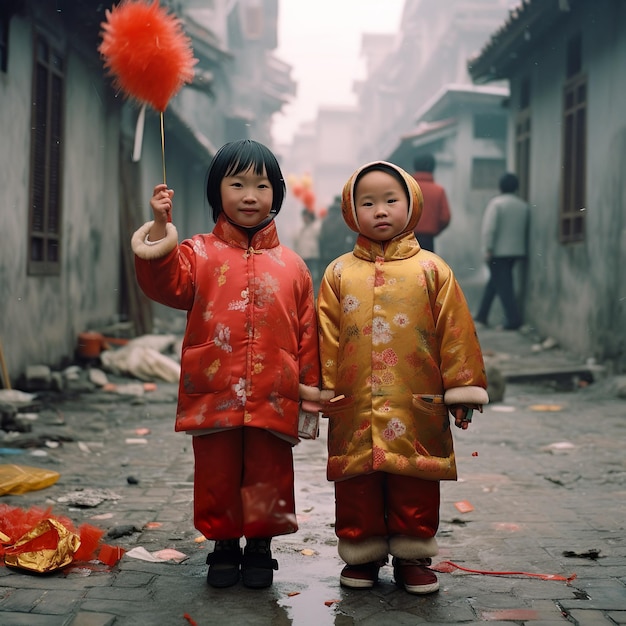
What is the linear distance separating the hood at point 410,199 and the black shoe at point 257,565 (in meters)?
1.25

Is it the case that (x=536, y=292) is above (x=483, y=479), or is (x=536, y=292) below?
above

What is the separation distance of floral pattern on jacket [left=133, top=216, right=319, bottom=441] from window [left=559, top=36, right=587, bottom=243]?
24.0ft

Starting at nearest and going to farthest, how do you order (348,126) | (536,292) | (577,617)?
(577,617) → (536,292) → (348,126)

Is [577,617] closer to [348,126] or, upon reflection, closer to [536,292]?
[536,292]

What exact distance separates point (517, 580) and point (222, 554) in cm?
112

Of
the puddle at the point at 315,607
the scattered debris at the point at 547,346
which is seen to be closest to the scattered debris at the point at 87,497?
the puddle at the point at 315,607

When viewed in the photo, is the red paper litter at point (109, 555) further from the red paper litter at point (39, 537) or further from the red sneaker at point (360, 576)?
the red sneaker at point (360, 576)

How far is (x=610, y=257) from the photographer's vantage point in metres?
8.74

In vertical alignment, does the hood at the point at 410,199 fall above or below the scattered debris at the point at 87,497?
above

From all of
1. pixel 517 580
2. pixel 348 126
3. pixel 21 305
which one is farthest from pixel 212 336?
pixel 348 126

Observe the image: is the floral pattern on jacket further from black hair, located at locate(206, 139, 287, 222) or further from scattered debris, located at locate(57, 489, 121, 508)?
scattered debris, located at locate(57, 489, 121, 508)

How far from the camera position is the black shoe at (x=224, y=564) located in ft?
9.89

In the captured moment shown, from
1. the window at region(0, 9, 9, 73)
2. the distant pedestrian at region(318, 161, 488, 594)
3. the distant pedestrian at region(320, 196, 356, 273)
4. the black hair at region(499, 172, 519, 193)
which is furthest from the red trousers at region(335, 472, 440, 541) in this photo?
the distant pedestrian at region(320, 196, 356, 273)

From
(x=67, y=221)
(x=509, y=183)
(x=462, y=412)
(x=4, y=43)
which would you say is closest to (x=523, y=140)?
(x=509, y=183)
